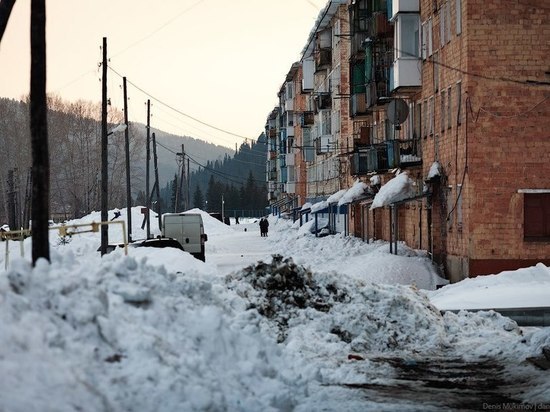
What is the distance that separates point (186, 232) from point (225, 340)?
2980 cm

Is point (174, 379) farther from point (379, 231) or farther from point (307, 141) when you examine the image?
point (307, 141)

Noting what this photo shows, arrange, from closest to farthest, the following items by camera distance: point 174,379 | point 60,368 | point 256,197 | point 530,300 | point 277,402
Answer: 1. point 60,368
2. point 174,379
3. point 277,402
4. point 530,300
5. point 256,197

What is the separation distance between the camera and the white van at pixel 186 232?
41.0m

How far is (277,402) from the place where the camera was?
33.9ft

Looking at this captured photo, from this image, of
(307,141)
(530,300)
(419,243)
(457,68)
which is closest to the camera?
(530,300)

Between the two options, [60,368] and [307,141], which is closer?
[60,368]

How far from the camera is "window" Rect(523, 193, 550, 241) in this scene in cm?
3058

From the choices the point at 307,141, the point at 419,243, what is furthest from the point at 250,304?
the point at 307,141

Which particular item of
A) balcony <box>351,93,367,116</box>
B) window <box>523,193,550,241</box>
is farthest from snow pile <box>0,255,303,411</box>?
balcony <box>351,93,367,116</box>

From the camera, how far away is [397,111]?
37531 mm

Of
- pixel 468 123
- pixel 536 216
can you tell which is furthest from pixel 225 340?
pixel 536 216

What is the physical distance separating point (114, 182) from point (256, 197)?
6877 cm

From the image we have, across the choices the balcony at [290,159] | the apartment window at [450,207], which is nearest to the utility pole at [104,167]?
the apartment window at [450,207]

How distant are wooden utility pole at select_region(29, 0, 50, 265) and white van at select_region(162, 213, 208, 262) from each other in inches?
1098
